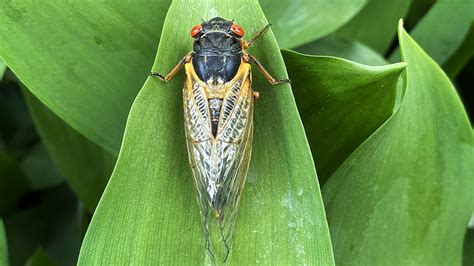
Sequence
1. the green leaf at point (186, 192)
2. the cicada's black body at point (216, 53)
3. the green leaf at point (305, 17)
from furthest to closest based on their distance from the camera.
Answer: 1. the green leaf at point (305, 17)
2. the cicada's black body at point (216, 53)
3. the green leaf at point (186, 192)

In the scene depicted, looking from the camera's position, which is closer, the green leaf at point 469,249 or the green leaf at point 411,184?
the green leaf at point 411,184

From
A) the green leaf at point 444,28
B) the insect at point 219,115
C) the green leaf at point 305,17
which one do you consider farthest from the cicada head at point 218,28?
the green leaf at point 444,28

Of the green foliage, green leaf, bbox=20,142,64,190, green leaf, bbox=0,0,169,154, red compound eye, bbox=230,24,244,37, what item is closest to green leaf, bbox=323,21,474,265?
the green foliage

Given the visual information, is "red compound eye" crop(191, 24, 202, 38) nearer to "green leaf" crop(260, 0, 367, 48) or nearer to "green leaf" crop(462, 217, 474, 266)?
"green leaf" crop(260, 0, 367, 48)

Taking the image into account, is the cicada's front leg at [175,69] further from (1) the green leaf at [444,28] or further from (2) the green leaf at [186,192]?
(1) the green leaf at [444,28]

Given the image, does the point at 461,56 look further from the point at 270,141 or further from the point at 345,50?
the point at 270,141

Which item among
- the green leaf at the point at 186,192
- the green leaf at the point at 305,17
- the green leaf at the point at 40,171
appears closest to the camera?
the green leaf at the point at 186,192

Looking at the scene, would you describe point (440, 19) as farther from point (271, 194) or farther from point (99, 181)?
point (99, 181)

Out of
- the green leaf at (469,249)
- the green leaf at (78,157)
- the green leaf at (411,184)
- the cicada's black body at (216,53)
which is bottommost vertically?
the green leaf at (469,249)
